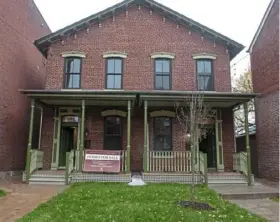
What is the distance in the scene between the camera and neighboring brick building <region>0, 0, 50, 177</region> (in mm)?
13453

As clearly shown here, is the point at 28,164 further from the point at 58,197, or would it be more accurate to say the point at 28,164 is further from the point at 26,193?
the point at 58,197

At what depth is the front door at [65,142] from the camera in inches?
549

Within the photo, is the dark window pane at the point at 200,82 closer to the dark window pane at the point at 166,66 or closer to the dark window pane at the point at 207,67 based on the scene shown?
the dark window pane at the point at 207,67

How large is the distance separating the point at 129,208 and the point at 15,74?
431 inches

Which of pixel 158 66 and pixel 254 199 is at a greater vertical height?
pixel 158 66

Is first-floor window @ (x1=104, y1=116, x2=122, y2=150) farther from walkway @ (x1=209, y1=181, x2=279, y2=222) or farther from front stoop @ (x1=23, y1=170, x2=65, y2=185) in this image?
walkway @ (x1=209, y1=181, x2=279, y2=222)

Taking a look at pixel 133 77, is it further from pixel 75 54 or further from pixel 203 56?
pixel 203 56

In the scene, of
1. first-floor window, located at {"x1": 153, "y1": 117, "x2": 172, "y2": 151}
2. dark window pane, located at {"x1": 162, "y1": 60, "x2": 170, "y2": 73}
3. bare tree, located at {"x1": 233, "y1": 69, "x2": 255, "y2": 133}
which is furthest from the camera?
bare tree, located at {"x1": 233, "y1": 69, "x2": 255, "y2": 133}

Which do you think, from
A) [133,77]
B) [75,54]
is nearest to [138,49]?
[133,77]

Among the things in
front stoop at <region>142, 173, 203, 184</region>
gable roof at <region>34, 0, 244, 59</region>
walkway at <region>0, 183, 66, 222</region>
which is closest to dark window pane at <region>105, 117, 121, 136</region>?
front stoop at <region>142, 173, 203, 184</region>

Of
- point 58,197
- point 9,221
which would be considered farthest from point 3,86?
point 9,221

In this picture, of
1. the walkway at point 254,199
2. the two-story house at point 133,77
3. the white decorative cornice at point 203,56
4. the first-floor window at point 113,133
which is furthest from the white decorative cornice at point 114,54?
the walkway at point 254,199

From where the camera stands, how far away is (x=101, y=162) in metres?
11.8

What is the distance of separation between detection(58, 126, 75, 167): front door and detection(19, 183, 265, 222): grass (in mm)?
5050
